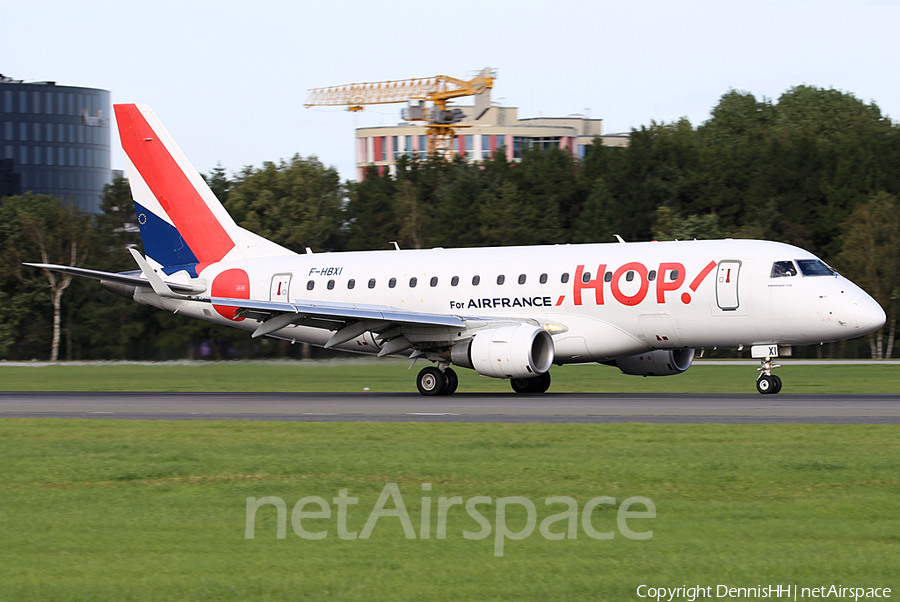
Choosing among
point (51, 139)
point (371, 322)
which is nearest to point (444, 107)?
Answer: point (51, 139)

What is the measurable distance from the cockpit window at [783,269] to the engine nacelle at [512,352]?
18.8ft

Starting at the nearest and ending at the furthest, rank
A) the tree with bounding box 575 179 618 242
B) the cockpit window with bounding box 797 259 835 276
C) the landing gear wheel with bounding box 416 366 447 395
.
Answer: the cockpit window with bounding box 797 259 835 276, the landing gear wheel with bounding box 416 366 447 395, the tree with bounding box 575 179 618 242

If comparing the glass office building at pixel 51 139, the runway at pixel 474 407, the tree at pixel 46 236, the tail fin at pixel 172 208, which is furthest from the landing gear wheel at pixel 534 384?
the glass office building at pixel 51 139

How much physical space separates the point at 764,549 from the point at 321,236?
7987cm

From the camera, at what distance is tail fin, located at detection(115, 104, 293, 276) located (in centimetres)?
3634

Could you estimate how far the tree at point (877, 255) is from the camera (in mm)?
67125

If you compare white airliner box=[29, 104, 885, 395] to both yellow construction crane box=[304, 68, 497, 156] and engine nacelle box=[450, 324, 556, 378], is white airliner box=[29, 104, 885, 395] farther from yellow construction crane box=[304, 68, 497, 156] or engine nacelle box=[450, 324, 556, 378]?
yellow construction crane box=[304, 68, 497, 156]

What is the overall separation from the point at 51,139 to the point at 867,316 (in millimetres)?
115192

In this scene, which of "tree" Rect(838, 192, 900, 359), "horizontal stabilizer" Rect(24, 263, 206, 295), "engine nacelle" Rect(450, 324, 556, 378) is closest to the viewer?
"engine nacelle" Rect(450, 324, 556, 378)

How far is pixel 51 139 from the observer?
4975 inches

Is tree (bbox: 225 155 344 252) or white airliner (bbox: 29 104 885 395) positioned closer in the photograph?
white airliner (bbox: 29 104 885 395)

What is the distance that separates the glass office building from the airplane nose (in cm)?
11019

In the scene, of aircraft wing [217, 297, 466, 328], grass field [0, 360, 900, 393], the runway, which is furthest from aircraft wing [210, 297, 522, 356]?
grass field [0, 360, 900, 393]

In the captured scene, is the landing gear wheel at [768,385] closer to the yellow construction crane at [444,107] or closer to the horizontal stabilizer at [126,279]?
the horizontal stabilizer at [126,279]
